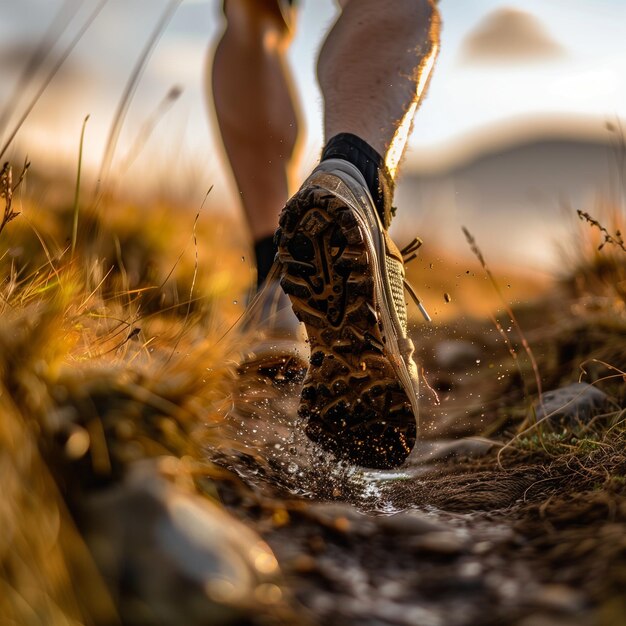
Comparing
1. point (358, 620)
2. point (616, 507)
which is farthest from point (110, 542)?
point (616, 507)

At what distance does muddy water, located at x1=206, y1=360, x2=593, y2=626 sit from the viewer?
861 millimetres

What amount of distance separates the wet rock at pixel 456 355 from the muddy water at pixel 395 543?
2.17 meters

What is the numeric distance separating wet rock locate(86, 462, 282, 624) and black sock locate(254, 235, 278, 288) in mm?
1495

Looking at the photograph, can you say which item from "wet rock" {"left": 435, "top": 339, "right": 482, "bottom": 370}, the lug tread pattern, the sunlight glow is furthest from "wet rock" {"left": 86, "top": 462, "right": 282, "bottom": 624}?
"wet rock" {"left": 435, "top": 339, "right": 482, "bottom": 370}

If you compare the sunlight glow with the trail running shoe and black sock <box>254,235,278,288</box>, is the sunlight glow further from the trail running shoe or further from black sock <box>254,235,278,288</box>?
black sock <box>254,235,278,288</box>

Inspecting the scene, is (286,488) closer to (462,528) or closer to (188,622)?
(462,528)

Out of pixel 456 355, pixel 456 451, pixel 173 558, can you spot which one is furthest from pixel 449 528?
pixel 456 355

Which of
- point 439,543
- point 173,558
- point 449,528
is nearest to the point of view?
point 173,558

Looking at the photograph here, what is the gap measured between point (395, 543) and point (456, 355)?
117 inches

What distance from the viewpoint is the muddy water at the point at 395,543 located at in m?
0.86

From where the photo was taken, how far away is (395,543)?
1.08 meters

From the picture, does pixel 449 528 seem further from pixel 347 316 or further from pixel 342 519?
pixel 347 316

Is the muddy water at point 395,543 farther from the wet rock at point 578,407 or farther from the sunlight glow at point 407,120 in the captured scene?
the sunlight glow at point 407,120

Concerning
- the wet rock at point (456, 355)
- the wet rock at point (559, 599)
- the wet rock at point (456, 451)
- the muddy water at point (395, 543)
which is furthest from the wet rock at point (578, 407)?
the wet rock at point (456, 355)
